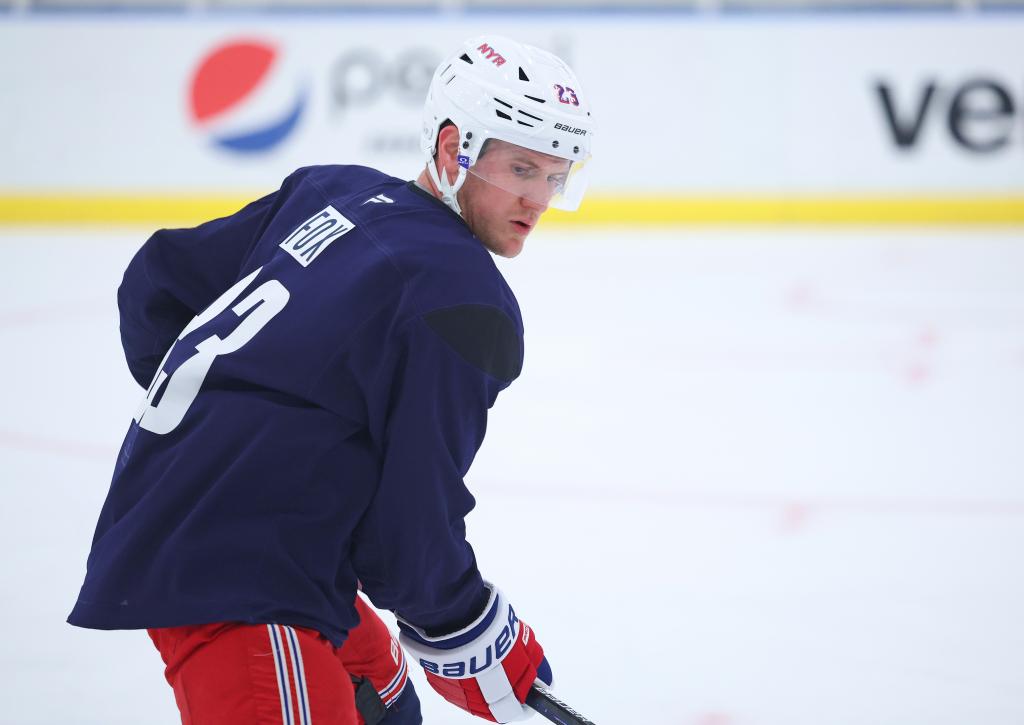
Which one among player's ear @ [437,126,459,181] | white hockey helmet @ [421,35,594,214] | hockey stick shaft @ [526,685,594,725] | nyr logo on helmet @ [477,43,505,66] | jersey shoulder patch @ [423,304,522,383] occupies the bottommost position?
hockey stick shaft @ [526,685,594,725]

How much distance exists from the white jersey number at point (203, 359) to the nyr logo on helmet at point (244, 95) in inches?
217

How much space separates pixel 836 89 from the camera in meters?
6.61

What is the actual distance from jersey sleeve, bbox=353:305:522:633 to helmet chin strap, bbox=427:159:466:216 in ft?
0.75

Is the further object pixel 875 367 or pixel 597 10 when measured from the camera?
pixel 597 10

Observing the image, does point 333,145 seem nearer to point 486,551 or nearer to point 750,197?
point 750,197

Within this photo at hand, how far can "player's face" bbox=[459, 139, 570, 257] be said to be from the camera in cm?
144

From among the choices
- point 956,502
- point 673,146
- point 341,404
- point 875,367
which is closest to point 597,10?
point 673,146

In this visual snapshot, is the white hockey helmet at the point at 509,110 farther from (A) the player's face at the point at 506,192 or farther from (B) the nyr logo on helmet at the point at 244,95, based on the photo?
(B) the nyr logo on helmet at the point at 244,95

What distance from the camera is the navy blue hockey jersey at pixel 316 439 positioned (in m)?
1.25

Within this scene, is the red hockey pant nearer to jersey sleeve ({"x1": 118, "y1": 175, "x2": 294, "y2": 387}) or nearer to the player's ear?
jersey sleeve ({"x1": 118, "y1": 175, "x2": 294, "y2": 387})

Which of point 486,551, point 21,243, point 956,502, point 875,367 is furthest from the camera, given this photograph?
point 21,243

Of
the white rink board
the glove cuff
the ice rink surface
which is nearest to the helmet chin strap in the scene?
the glove cuff

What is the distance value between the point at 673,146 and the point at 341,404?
5.60 metres

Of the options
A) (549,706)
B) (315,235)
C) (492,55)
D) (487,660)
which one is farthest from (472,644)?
(492,55)
